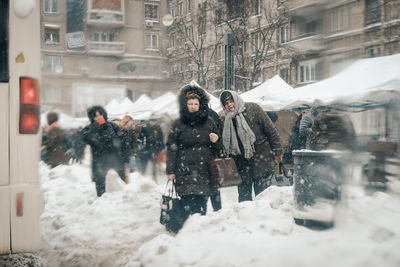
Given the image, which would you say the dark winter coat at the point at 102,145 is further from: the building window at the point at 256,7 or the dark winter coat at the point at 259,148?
the building window at the point at 256,7

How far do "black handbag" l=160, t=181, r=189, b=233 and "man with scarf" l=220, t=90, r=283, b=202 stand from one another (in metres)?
1.03

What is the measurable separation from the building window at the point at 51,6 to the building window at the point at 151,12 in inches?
38.9

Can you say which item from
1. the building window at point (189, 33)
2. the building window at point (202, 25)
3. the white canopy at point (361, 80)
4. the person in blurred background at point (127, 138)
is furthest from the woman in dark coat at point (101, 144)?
the white canopy at point (361, 80)

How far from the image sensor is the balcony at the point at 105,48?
14.5 feet

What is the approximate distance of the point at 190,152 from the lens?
14.6 feet

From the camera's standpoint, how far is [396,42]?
3850mm

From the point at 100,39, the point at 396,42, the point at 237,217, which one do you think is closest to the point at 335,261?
the point at 237,217

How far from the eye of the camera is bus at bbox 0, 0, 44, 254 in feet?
10.5

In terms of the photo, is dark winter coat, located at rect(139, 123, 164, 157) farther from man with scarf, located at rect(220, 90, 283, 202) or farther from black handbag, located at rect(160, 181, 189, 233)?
black handbag, located at rect(160, 181, 189, 233)

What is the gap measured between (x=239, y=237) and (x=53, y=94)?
204 centimetres

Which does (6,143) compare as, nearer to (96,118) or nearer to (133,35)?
(133,35)

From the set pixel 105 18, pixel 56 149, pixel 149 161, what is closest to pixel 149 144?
pixel 149 161

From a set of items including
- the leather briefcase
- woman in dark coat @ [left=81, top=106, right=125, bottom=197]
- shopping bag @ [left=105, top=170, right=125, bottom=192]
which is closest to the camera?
the leather briefcase

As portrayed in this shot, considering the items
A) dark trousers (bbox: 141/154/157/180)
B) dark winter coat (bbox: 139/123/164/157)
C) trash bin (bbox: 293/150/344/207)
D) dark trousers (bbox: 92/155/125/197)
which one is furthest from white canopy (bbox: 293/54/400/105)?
dark trousers (bbox: 141/154/157/180)
